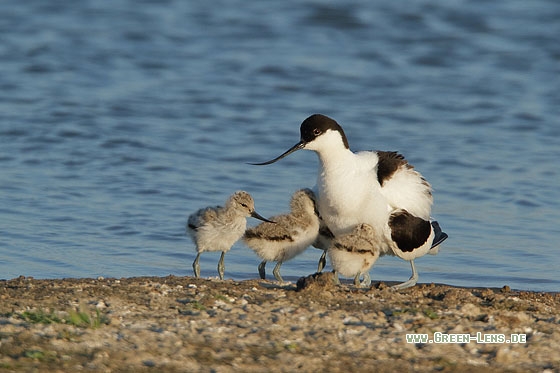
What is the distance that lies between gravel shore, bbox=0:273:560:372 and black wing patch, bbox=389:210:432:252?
0.81 m

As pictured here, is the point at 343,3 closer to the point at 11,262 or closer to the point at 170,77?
the point at 170,77

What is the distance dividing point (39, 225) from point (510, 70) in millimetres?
9002

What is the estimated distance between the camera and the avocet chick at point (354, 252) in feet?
23.8

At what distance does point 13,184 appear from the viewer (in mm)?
10531

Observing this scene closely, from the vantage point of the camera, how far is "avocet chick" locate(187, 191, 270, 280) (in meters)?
7.86

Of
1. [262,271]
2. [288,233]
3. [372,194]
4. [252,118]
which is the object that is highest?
[252,118]

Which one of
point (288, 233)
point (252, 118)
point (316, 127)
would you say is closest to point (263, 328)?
point (288, 233)

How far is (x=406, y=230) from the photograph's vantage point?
25.2ft

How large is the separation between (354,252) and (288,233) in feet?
1.97

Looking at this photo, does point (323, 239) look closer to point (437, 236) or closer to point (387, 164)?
point (387, 164)

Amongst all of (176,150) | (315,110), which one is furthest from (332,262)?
(315,110)

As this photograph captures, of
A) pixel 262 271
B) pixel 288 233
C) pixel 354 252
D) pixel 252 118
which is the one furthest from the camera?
pixel 252 118

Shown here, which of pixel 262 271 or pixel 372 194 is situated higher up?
pixel 372 194

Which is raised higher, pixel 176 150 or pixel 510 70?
pixel 510 70
